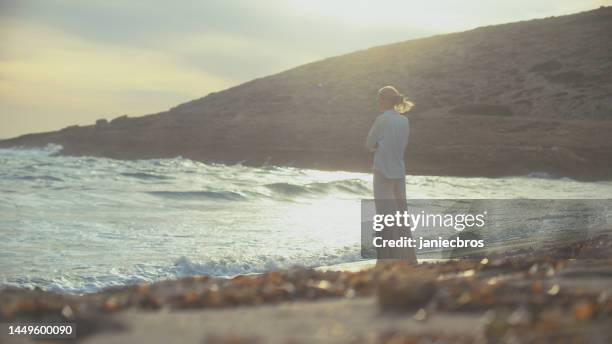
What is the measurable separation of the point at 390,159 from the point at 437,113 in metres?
44.0

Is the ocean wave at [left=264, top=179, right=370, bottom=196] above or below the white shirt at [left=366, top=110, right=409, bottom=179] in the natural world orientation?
below

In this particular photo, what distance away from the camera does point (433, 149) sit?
35719mm

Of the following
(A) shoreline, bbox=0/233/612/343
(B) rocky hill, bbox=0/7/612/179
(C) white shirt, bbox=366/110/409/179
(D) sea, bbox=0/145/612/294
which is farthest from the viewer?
(B) rocky hill, bbox=0/7/612/179

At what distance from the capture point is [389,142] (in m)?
7.62

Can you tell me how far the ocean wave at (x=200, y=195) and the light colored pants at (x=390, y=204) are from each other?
11045 mm

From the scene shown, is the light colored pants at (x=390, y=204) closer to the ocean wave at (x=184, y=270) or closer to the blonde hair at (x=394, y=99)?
the blonde hair at (x=394, y=99)

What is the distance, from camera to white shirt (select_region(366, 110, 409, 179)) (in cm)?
761

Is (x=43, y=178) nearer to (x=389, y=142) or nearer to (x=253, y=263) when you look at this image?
(x=253, y=263)

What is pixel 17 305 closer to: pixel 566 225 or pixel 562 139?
pixel 566 225

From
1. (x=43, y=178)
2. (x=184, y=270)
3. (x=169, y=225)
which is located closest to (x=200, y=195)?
(x=169, y=225)

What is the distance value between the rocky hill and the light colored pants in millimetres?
23619

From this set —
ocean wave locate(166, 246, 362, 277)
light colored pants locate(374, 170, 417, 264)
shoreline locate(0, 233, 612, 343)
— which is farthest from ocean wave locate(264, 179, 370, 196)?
shoreline locate(0, 233, 612, 343)

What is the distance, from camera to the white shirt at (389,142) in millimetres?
7609

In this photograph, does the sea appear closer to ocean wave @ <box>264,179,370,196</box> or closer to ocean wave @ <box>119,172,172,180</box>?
ocean wave @ <box>264,179,370,196</box>
